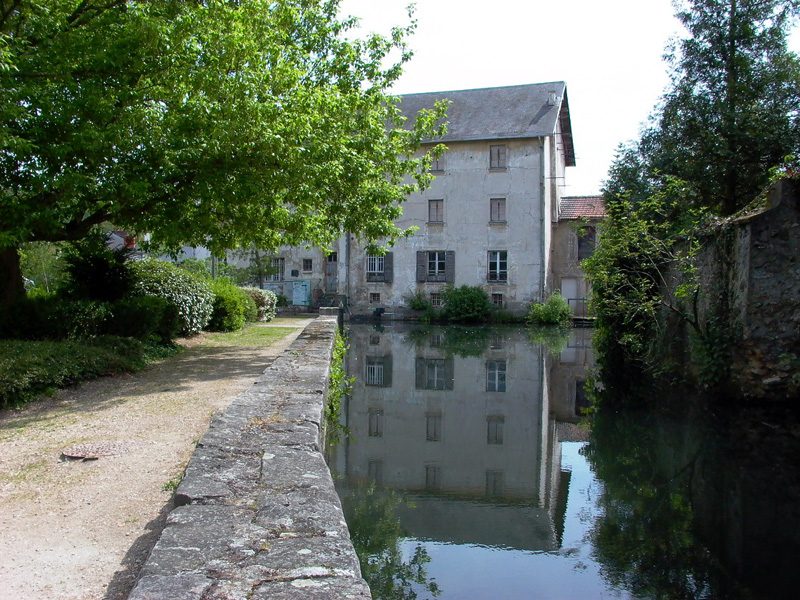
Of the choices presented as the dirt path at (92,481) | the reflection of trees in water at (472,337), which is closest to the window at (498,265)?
the reflection of trees in water at (472,337)

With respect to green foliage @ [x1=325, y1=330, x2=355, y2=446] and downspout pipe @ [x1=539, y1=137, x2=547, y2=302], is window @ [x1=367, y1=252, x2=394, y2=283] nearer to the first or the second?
downspout pipe @ [x1=539, y1=137, x2=547, y2=302]

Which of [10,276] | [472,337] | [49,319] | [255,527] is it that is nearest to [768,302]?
→ [255,527]

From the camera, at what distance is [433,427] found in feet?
27.9

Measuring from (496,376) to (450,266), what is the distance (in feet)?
62.7

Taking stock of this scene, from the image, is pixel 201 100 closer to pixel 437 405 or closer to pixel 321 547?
pixel 437 405

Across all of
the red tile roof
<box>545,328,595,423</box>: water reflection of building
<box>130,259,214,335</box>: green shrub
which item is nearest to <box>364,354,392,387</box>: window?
<box>545,328,595,423</box>: water reflection of building

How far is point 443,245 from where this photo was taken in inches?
1260

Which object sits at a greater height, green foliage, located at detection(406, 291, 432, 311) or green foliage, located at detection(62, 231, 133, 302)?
green foliage, located at detection(62, 231, 133, 302)

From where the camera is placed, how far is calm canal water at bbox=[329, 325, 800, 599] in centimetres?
422

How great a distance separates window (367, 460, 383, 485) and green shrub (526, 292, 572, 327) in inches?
884

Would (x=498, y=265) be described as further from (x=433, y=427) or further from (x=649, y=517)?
(x=649, y=517)

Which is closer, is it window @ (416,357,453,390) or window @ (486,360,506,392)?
window @ (486,360,506,392)

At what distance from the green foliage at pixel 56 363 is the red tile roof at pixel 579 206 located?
2762 centimetres

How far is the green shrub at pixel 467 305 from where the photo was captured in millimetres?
29641
